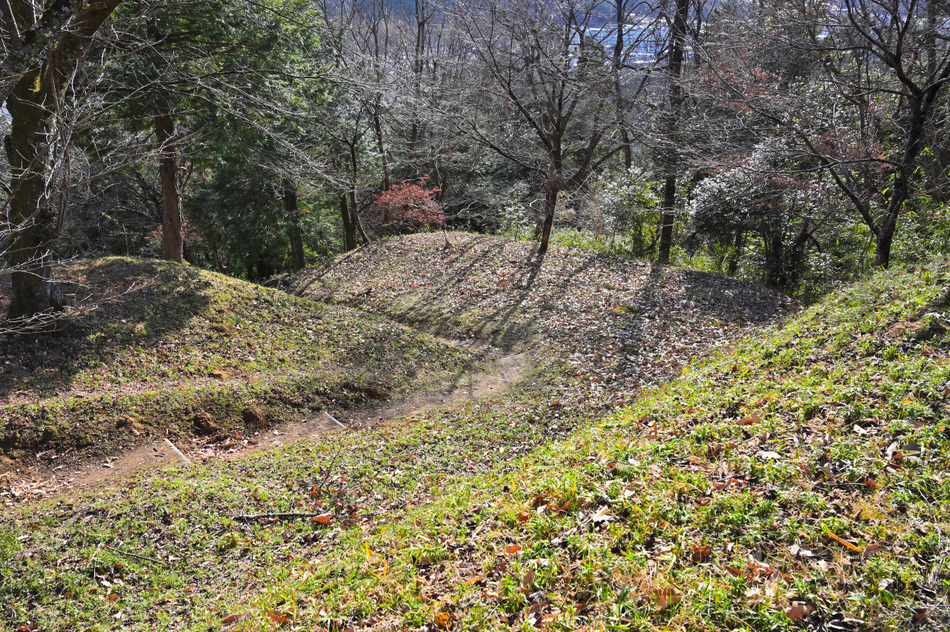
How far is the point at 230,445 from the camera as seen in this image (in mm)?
6562

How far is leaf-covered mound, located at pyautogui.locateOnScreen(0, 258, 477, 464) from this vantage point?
6086mm

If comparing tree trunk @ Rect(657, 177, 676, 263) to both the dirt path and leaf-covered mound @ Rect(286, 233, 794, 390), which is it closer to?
leaf-covered mound @ Rect(286, 233, 794, 390)

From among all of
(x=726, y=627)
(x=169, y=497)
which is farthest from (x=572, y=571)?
(x=169, y=497)

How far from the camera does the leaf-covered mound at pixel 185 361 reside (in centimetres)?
609

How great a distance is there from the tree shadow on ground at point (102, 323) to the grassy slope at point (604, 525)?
2.41 meters

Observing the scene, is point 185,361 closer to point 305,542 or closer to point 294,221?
point 305,542

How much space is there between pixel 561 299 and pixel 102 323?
889cm

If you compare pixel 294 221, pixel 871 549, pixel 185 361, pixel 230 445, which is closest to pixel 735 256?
pixel 871 549

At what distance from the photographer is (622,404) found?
23.8 feet

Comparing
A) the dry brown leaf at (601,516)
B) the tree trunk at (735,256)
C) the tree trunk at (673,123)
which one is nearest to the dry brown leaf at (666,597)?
the dry brown leaf at (601,516)

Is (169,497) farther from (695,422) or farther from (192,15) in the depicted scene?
(192,15)

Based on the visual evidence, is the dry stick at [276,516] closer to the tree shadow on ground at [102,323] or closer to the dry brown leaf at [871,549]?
the tree shadow on ground at [102,323]

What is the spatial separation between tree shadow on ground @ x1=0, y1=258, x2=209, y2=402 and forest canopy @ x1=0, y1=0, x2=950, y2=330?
44 cm

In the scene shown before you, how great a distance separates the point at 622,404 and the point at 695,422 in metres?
2.50
